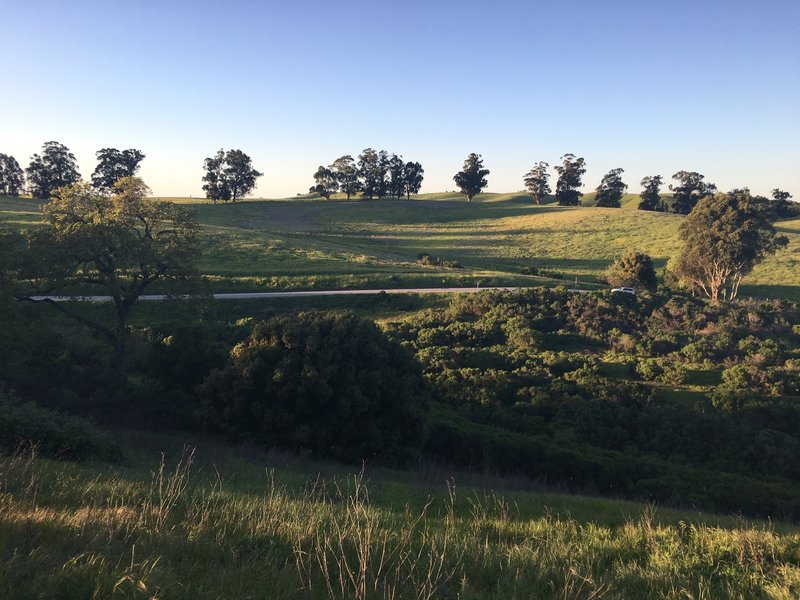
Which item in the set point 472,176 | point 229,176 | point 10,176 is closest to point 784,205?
point 472,176

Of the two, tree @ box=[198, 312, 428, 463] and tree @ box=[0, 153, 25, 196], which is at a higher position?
tree @ box=[0, 153, 25, 196]

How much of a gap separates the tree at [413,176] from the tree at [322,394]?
105561 millimetres

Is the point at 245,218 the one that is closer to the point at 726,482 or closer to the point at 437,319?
the point at 437,319

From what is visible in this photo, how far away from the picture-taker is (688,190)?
99.1 metres

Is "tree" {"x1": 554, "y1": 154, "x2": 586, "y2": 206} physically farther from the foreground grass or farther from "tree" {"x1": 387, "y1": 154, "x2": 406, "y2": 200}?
the foreground grass

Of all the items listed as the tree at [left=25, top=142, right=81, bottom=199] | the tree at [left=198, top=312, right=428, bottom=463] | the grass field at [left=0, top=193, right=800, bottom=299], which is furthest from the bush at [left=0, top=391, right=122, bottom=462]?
the tree at [left=25, top=142, right=81, bottom=199]

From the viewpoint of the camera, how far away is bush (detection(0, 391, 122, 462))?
30.7ft

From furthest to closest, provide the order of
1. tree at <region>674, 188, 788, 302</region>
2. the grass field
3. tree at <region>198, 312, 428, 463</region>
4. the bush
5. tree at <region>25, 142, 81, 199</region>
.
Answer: tree at <region>25, 142, 81, 199</region> → the grass field → tree at <region>674, 188, 788, 302</region> → tree at <region>198, 312, 428, 463</region> → the bush

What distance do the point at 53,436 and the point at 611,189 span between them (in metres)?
115

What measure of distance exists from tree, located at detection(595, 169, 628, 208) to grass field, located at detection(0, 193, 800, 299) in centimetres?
2175

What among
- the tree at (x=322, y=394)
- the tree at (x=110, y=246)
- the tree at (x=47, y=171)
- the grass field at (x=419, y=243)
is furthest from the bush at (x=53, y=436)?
the tree at (x=47, y=171)

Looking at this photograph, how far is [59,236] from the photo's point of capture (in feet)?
66.1

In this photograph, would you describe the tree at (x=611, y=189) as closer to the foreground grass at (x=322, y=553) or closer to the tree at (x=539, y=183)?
the tree at (x=539, y=183)

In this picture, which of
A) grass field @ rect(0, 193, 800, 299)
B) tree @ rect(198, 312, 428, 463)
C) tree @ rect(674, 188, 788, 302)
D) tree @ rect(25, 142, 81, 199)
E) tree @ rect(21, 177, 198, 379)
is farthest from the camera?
tree @ rect(25, 142, 81, 199)
